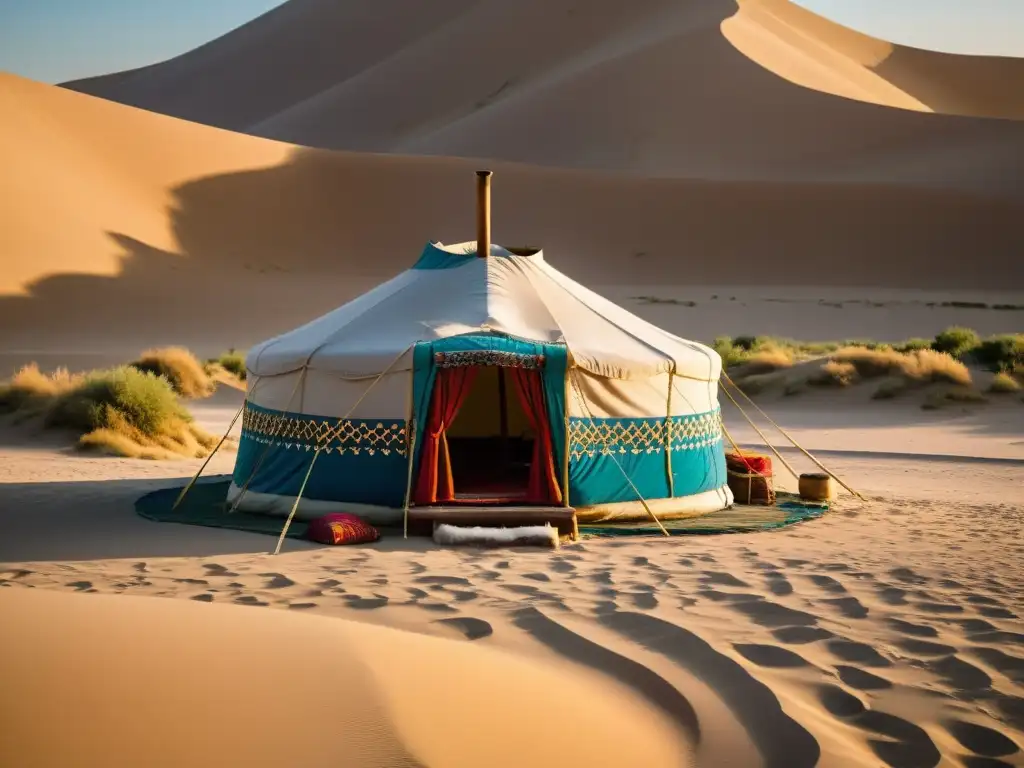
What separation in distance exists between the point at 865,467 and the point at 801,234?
3335cm

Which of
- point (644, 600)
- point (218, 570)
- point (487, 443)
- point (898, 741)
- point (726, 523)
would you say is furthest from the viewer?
point (487, 443)

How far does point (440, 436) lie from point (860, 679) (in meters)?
4.40

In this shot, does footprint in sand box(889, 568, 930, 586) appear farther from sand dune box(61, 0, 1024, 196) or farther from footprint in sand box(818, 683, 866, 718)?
sand dune box(61, 0, 1024, 196)

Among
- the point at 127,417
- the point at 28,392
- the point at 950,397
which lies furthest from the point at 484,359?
the point at 950,397

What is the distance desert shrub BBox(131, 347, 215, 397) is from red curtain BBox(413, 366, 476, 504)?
489 inches

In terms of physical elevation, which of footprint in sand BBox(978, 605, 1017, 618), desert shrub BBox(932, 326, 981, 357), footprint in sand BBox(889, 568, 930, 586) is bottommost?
footprint in sand BBox(978, 605, 1017, 618)

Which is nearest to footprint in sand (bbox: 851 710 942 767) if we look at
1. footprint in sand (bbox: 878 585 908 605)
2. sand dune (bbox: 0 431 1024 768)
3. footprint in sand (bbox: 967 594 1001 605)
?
sand dune (bbox: 0 431 1024 768)

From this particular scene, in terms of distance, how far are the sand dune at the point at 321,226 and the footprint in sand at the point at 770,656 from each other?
1035 inches

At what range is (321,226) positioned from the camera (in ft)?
142

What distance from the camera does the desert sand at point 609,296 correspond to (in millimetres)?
4941

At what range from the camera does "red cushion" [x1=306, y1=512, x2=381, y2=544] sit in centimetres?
859

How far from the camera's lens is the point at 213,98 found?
103375 mm

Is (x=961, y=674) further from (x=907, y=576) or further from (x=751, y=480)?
(x=751, y=480)

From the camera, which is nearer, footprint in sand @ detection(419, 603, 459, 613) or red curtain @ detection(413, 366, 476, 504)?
footprint in sand @ detection(419, 603, 459, 613)
